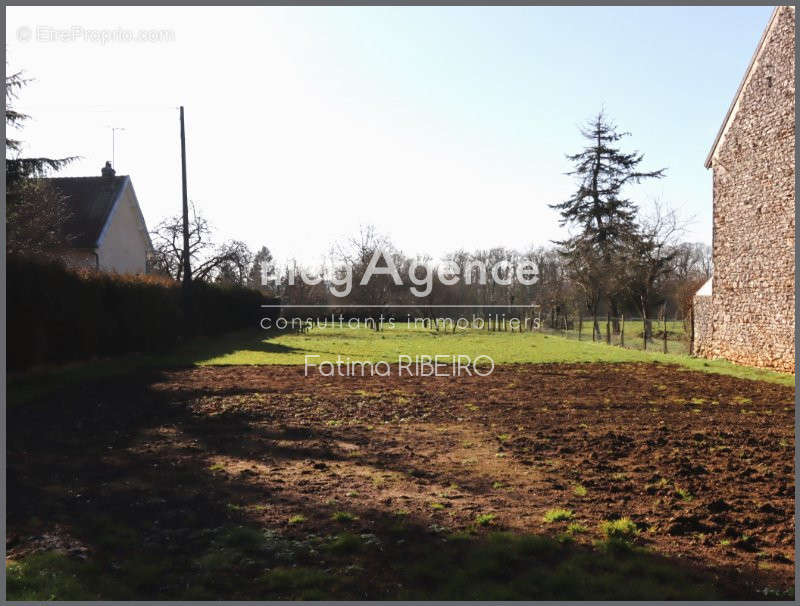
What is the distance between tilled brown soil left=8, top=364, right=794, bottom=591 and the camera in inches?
188

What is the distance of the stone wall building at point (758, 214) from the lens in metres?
15.5

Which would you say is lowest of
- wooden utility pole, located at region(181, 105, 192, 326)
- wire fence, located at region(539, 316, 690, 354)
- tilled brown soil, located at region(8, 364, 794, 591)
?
tilled brown soil, located at region(8, 364, 794, 591)

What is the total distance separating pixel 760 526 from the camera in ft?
15.5

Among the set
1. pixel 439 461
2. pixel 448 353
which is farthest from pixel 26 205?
pixel 439 461

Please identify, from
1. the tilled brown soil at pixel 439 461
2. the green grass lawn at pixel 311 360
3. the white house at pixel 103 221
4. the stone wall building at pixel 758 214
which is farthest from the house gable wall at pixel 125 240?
the stone wall building at pixel 758 214

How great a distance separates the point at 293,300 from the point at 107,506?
37797 millimetres

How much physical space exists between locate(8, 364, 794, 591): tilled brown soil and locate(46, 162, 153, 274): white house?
53.9ft

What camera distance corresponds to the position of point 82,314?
1577 centimetres

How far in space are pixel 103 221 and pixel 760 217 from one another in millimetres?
24708

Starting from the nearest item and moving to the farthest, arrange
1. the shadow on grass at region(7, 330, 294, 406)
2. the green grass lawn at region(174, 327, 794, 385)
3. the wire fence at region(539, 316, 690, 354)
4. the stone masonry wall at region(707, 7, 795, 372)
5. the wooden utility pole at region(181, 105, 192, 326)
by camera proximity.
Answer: the shadow on grass at region(7, 330, 294, 406), the stone masonry wall at region(707, 7, 795, 372), the green grass lawn at region(174, 327, 794, 385), the wooden utility pole at region(181, 105, 192, 326), the wire fence at region(539, 316, 690, 354)

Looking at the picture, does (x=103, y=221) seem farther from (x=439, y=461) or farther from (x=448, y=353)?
(x=439, y=461)

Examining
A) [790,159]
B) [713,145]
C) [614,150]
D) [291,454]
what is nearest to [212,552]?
[291,454]

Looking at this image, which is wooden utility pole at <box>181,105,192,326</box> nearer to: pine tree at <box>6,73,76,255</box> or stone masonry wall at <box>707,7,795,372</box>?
pine tree at <box>6,73,76,255</box>

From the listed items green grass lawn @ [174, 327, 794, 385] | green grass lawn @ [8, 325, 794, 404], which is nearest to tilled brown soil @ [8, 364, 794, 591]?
green grass lawn @ [8, 325, 794, 404]
